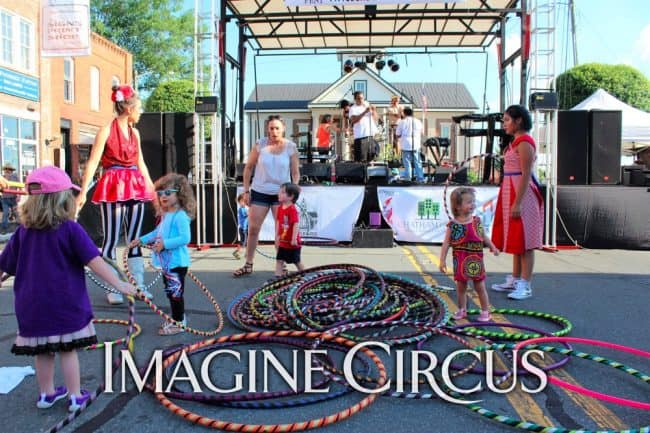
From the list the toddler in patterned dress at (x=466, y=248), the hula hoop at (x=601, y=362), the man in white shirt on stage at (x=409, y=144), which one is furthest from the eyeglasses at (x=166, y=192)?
the man in white shirt on stage at (x=409, y=144)

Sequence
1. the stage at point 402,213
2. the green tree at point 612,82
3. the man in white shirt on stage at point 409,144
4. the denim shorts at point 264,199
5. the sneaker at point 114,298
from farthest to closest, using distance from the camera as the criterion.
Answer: the green tree at point 612,82 → the man in white shirt on stage at point 409,144 → the stage at point 402,213 → the denim shorts at point 264,199 → the sneaker at point 114,298

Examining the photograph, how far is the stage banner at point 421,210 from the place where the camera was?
33.7 feet

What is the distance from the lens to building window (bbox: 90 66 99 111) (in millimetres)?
29547

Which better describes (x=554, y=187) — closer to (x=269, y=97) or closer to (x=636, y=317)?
(x=636, y=317)

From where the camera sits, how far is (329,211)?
1041 centimetres

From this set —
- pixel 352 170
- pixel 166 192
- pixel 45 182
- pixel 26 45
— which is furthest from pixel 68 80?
pixel 45 182

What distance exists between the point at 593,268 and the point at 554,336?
14.0 feet

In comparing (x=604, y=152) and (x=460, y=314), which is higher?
(x=604, y=152)

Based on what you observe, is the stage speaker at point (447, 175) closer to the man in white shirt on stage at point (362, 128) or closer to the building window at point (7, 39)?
the man in white shirt on stage at point (362, 128)

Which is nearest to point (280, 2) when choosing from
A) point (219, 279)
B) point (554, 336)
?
point (219, 279)

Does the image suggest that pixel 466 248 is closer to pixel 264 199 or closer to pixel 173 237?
pixel 173 237

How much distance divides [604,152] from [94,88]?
26784 millimetres

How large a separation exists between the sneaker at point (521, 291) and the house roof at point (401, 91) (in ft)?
134

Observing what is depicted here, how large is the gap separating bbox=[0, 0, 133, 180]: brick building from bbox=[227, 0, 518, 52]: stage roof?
7.06m
